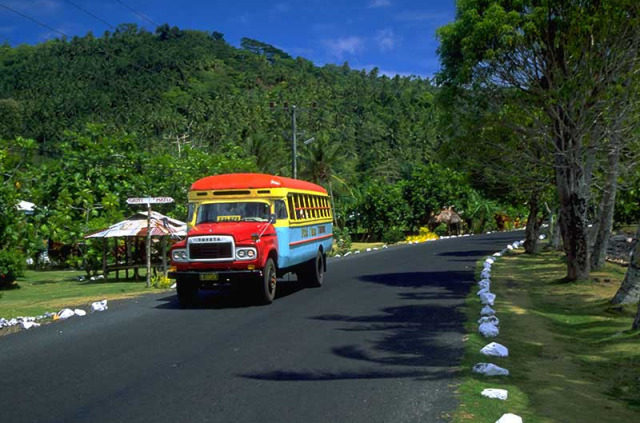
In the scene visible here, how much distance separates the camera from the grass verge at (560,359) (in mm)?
6848

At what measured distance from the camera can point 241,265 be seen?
14.1 meters

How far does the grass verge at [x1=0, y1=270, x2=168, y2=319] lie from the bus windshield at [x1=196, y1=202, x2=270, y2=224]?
151 inches

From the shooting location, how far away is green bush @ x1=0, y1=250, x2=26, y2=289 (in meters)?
22.8

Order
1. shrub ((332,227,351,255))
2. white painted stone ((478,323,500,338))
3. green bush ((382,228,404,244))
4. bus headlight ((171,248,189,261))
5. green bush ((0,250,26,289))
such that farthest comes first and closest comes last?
green bush ((382,228,404,244))
shrub ((332,227,351,255))
green bush ((0,250,26,289))
bus headlight ((171,248,189,261))
white painted stone ((478,323,500,338))

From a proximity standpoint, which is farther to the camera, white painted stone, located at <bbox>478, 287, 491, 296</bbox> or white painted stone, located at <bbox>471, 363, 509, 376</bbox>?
white painted stone, located at <bbox>478, 287, 491, 296</bbox>

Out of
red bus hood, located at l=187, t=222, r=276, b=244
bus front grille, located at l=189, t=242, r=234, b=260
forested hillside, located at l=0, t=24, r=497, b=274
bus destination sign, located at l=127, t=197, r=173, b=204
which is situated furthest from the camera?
forested hillside, located at l=0, t=24, r=497, b=274

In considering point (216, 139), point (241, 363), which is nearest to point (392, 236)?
point (216, 139)

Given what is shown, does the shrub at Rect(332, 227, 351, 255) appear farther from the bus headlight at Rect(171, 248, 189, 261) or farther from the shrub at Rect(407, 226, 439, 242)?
the bus headlight at Rect(171, 248, 189, 261)

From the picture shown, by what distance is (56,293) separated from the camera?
20734 millimetres

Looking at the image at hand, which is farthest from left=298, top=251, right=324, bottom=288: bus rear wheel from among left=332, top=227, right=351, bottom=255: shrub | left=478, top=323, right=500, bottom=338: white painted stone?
left=332, top=227, right=351, bottom=255: shrub

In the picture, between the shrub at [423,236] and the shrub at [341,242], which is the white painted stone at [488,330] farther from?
the shrub at [423,236]

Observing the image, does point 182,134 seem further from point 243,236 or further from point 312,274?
point 243,236

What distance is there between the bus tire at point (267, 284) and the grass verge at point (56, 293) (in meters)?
4.67

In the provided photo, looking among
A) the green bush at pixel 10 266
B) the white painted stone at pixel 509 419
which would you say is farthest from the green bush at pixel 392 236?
the white painted stone at pixel 509 419
